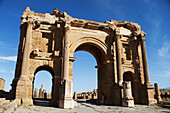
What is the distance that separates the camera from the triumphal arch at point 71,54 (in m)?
10.8

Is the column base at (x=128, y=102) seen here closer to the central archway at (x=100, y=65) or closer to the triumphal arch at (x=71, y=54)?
the triumphal arch at (x=71, y=54)

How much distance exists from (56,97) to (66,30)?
5.38 meters

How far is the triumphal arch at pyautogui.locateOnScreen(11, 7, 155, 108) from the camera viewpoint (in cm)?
1079

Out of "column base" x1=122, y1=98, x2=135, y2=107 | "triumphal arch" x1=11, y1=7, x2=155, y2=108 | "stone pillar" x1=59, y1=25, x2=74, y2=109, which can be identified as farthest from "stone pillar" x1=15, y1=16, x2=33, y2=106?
"column base" x1=122, y1=98, x2=135, y2=107

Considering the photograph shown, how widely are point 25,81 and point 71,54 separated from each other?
13.4 feet

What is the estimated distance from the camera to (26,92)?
393 inches

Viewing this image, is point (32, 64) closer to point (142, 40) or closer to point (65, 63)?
point (65, 63)

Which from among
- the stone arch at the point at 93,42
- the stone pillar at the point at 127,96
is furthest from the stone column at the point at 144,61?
the stone arch at the point at 93,42

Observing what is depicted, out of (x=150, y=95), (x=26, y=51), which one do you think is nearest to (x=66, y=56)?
(x=26, y=51)

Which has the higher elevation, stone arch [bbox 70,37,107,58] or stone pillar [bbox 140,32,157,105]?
stone arch [bbox 70,37,107,58]

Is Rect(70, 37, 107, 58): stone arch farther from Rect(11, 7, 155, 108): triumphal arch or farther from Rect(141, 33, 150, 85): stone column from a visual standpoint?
Rect(141, 33, 150, 85): stone column

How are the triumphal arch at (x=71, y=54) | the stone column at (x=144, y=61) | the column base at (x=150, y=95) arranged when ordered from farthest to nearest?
the stone column at (x=144, y=61) < the column base at (x=150, y=95) < the triumphal arch at (x=71, y=54)

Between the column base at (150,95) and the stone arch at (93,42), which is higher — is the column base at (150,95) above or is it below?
below

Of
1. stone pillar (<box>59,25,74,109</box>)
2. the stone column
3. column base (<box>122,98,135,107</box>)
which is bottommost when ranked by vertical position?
column base (<box>122,98,135,107</box>)
